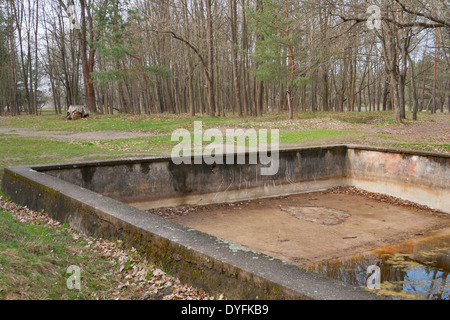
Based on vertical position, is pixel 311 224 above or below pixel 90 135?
below

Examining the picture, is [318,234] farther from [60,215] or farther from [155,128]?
[155,128]

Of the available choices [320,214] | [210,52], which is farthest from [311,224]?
[210,52]

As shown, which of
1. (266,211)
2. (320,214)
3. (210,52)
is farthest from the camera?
(210,52)

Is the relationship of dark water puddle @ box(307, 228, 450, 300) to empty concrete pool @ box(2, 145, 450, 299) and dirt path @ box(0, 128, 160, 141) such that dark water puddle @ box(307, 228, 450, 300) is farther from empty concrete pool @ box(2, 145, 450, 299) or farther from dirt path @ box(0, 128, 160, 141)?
dirt path @ box(0, 128, 160, 141)

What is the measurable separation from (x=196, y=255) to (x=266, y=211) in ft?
23.5

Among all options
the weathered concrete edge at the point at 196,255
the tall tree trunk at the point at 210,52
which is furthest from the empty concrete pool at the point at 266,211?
the tall tree trunk at the point at 210,52

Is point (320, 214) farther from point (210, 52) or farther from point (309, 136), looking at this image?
point (210, 52)

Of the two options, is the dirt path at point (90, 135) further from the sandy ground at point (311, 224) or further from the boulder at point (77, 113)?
the sandy ground at point (311, 224)

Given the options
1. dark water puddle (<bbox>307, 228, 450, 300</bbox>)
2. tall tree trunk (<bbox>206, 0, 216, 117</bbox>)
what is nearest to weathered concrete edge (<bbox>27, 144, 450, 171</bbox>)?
dark water puddle (<bbox>307, 228, 450, 300</bbox>)

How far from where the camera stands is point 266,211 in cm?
1109

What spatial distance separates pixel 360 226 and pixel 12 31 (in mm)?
42180

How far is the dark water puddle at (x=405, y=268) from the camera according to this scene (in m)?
6.22

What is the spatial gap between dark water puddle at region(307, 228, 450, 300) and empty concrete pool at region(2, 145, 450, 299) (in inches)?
1.9
